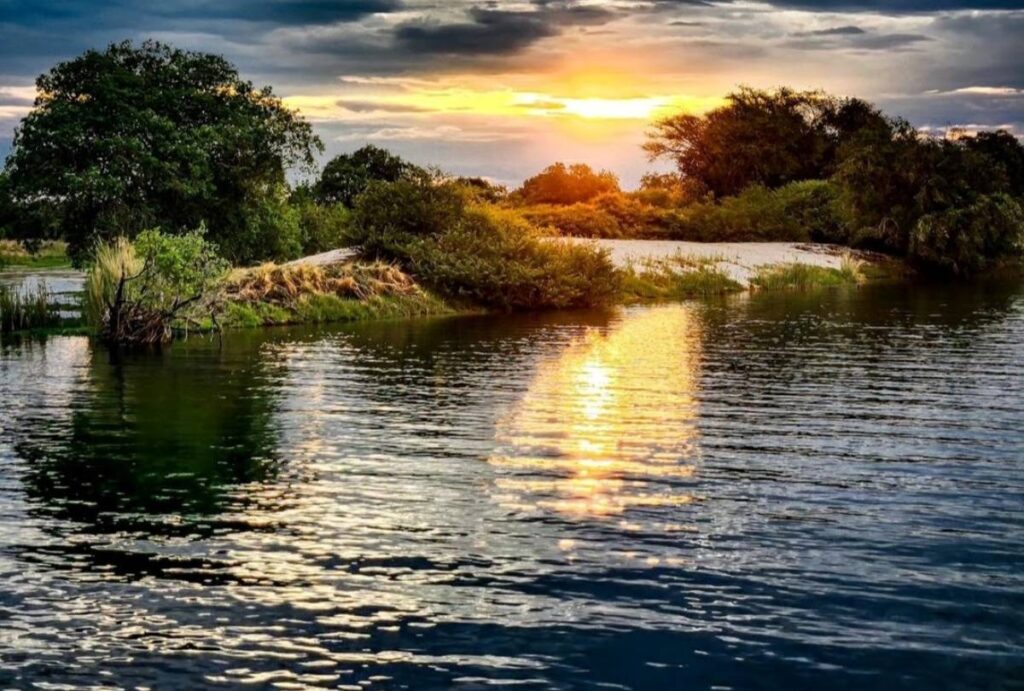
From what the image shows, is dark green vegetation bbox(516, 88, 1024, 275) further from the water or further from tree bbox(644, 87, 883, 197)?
the water

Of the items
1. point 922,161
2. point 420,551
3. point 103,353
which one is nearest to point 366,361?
point 103,353

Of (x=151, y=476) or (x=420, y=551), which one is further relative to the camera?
(x=151, y=476)

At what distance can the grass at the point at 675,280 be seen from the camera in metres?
57.5

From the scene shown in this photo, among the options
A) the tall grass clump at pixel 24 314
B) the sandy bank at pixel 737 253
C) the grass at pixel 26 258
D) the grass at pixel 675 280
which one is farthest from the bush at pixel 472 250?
the grass at pixel 26 258

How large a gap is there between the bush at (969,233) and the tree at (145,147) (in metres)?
40.2

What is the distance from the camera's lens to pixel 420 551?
12438mm

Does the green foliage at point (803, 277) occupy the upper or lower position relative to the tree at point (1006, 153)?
lower

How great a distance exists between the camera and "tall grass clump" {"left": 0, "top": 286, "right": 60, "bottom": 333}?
38.0m

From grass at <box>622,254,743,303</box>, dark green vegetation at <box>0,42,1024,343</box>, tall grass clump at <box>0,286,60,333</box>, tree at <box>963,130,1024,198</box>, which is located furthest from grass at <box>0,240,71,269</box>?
tree at <box>963,130,1024,198</box>

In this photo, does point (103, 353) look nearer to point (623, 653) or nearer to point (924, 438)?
point (924, 438)

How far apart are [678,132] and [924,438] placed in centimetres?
9766

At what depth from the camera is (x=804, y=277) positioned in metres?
68.4

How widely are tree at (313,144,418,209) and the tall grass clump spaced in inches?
2609

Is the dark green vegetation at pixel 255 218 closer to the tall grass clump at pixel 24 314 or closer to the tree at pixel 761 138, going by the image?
the tall grass clump at pixel 24 314
